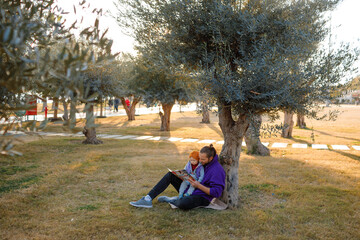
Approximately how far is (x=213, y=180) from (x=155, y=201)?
1579 mm

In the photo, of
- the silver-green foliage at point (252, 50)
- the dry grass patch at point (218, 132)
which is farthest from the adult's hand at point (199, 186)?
the dry grass patch at point (218, 132)

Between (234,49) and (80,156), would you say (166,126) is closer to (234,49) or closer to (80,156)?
(80,156)

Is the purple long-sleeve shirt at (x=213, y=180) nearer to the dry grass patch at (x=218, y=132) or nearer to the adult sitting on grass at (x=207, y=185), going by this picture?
the adult sitting on grass at (x=207, y=185)

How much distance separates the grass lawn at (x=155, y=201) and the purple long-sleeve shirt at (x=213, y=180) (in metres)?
0.38

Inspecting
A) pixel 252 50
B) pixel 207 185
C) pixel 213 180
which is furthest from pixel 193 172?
pixel 252 50

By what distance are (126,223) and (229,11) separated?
4269 millimetres

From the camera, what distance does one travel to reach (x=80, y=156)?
12.0 meters

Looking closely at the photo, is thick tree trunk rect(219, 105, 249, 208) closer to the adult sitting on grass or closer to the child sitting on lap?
the adult sitting on grass

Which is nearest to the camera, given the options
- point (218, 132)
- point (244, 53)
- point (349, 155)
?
point (244, 53)

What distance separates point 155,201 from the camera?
7.04 m

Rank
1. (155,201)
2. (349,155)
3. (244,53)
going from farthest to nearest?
(349,155) → (155,201) → (244,53)

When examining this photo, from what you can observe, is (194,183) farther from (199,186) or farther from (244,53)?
(244,53)

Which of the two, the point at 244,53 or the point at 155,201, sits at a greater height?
the point at 244,53

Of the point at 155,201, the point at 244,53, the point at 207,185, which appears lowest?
the point at 155,201
